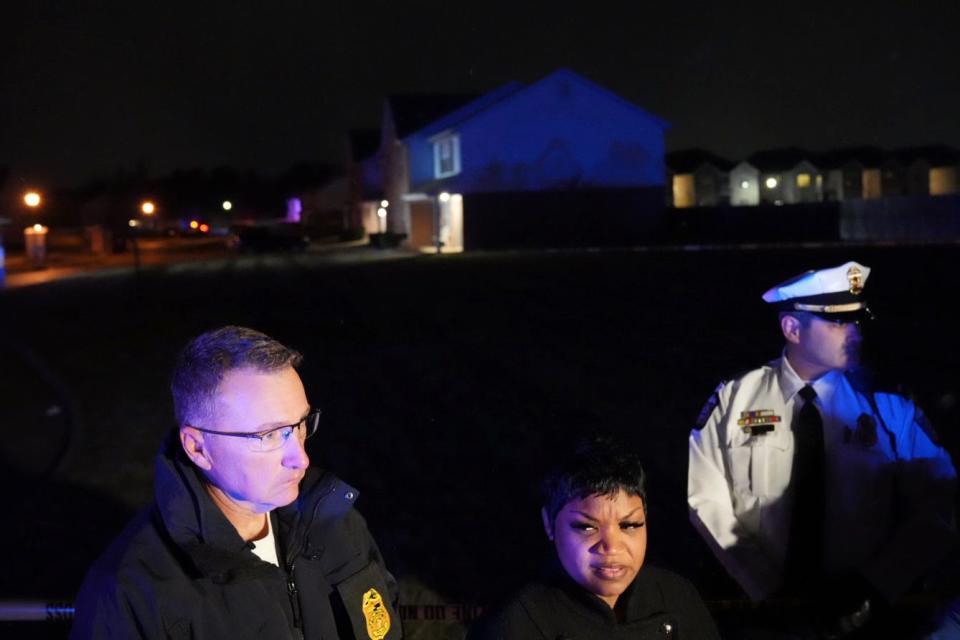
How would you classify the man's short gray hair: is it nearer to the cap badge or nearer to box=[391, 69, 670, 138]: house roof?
the cap badge

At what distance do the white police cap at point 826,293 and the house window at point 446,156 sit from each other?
41820 millimetres

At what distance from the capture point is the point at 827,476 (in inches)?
132

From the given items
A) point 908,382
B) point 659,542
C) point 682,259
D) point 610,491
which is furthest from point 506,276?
point 610,491

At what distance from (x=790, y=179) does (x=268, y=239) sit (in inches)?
2259

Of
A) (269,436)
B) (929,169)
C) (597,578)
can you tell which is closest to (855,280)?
(597,578)

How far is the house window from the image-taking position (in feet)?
149

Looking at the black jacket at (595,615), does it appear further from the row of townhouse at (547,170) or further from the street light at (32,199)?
the row of townhouse at (547,170)

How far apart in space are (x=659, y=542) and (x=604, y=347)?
7.92m

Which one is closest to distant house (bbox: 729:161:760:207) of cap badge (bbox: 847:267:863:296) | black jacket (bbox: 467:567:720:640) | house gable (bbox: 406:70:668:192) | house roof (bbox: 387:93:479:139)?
house roof (bbox: 387:93:479:139)

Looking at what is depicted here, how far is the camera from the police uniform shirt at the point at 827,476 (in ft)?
10.8

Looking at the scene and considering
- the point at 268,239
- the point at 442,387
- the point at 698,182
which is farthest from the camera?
the point at 698,182

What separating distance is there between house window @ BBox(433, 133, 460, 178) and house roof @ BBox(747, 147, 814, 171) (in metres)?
51.8

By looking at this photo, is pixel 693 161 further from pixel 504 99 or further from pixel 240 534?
pixel 240 534

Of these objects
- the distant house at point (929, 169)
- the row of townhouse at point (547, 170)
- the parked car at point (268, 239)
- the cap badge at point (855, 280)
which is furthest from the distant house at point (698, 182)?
the cap badge at point (855, 280)
